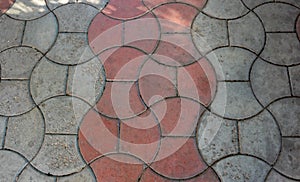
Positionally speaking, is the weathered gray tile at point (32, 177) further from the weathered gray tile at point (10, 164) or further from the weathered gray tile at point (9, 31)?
the weathered gray tile at point (9, 31)

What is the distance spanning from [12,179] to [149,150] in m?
0.76

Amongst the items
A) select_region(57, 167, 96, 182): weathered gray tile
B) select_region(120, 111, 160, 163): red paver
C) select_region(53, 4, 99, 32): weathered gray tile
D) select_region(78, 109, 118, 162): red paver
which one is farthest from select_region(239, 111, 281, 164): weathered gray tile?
select_region(53, 4, 99, 32): weathered gray tile

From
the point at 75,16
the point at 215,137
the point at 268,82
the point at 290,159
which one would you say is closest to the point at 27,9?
the point at 75,16

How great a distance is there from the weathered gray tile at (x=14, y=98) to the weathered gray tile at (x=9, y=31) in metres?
0.30

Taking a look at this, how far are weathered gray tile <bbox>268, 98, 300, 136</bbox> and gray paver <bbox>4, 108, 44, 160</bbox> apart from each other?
136 cm

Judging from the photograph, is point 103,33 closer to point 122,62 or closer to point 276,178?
point 122,62

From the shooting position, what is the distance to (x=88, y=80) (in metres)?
2.12

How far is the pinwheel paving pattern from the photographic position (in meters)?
1.87

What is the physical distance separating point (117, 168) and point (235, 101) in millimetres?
800

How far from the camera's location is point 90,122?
199 cm

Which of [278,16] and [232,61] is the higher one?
[278,16]

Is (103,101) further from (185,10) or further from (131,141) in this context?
(185,10)

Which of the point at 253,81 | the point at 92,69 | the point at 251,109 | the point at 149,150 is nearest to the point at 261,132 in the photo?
the point at 251,109

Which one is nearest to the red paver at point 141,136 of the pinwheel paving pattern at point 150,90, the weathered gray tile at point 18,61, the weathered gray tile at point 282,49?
the pinwheel paving pattern at point 150,90
